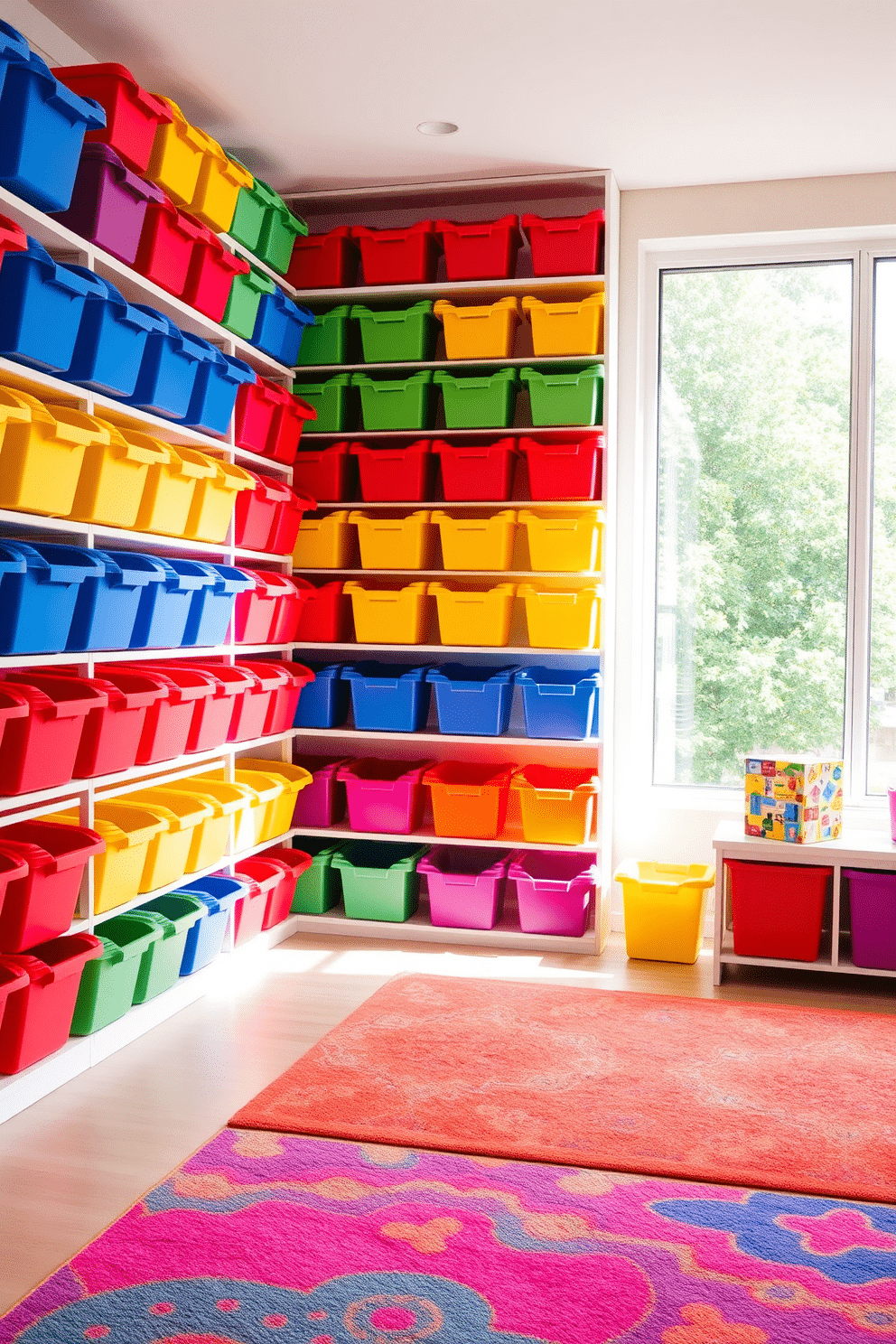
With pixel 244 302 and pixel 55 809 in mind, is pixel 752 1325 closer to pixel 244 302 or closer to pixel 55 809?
pixel 55 809

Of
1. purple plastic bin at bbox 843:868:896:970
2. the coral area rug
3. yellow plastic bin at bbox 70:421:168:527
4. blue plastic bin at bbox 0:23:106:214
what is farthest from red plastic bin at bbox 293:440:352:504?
purple plastic bin at bbox 843:868:896:970

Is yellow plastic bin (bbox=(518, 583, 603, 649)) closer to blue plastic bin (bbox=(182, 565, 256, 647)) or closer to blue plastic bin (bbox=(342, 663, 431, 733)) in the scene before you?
blue plastic bin (bbox=(342, 663, 431, 733))

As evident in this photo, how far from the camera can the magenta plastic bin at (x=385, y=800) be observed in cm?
448

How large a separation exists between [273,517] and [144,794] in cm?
118

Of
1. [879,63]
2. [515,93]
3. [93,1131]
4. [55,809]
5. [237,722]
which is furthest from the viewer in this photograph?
[237,722]

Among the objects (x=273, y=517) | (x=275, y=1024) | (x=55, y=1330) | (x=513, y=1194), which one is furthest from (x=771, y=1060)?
(x=273, y=517)

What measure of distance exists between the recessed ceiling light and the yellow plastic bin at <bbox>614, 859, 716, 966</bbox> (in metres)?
2.78

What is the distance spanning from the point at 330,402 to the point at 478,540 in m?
0.88

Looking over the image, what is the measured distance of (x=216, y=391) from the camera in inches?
147

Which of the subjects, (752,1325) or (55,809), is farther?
(55,809)

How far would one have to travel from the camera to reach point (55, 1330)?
1.94 m

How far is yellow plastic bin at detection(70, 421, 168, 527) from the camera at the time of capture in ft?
9.80

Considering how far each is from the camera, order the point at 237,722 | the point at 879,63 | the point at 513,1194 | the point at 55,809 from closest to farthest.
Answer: the point at 513,1194, the point at 55,809, the point at 879,63, the point at 237,722

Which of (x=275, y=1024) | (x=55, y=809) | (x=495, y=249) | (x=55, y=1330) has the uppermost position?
(x=495, y=249)
